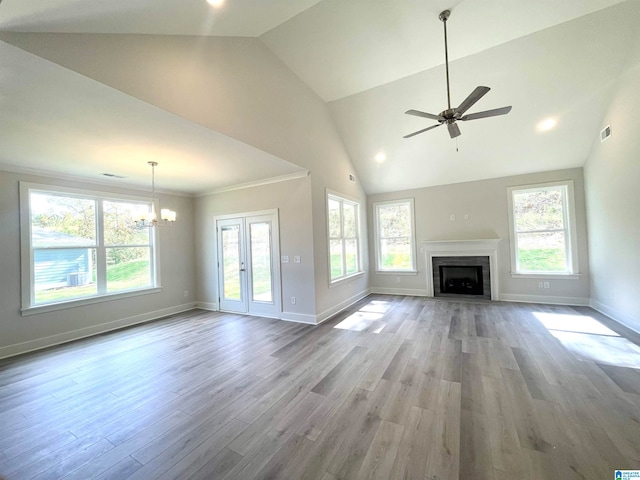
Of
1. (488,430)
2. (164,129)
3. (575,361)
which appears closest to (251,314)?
(164,129)

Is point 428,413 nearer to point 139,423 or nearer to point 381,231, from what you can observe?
point 139,423

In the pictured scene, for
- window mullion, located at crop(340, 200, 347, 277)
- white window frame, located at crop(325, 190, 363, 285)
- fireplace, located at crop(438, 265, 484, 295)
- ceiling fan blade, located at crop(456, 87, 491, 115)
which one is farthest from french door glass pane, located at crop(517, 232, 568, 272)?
ceiling fan blade, located at crop(456, 87, 491, 115)

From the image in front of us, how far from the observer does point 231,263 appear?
5.49 meters

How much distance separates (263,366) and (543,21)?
217 inches

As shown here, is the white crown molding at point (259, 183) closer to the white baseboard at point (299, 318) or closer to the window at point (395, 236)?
the white baseboard at point (299, 318)

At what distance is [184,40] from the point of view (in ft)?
8.23

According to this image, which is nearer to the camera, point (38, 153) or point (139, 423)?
point (139, 423)

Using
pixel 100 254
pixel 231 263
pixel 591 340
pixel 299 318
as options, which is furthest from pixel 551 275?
pixel 100 254

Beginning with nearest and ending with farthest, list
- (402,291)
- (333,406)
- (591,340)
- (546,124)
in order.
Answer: (333,406) < (591,340) < (546,124) < (402,291)

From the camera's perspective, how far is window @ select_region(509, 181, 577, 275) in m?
5.26

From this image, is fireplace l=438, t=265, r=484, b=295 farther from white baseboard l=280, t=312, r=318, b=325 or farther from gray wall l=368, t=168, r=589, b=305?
white baseboard l=280, t=312, r=318, b=325

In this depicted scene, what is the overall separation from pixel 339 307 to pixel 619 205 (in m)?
4.78

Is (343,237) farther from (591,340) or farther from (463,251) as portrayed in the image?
(591,340)

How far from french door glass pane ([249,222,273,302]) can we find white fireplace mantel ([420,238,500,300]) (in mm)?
3888
